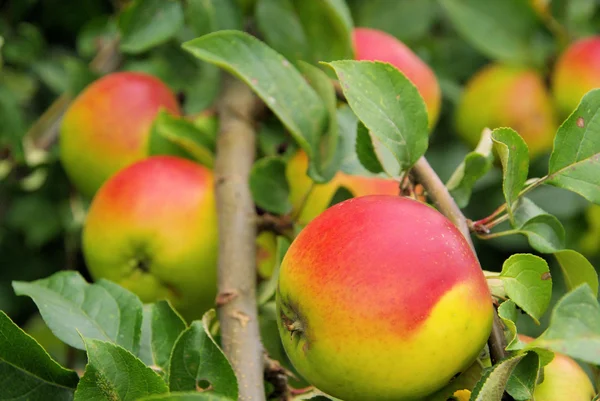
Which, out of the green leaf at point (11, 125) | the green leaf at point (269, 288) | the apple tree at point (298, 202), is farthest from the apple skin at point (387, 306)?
the green leaf at point (11, 125)

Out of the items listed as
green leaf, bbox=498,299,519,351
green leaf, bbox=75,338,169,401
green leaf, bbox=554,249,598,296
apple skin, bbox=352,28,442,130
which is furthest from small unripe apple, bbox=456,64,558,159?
green leaf, bbox=75,338,169,401

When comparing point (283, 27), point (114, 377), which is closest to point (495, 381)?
point (114, 377)

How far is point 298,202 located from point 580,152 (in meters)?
0.36

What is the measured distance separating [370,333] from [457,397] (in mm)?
Result: 121

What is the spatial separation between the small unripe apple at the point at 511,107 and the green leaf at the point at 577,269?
58cm

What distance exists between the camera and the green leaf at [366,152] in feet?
2.42

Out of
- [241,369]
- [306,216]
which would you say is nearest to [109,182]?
[306,216]

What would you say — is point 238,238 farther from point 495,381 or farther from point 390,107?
point 495,381

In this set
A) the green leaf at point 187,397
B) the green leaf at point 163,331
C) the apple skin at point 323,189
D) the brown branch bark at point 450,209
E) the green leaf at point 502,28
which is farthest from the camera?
the green leaf at point 502,28

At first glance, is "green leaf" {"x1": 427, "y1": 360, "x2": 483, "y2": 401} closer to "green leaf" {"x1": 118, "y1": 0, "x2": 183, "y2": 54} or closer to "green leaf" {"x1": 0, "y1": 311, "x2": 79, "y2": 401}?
"green leaf" {"x1": 0, "y1": 311, "x2": 79, "y2": 401}

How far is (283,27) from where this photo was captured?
105cm

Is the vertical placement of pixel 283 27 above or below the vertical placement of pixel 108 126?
above

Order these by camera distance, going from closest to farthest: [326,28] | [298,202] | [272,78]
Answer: [272,78]
[298,202]
[326,28]

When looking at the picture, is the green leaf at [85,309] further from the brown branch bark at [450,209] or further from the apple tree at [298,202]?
the brown branch bark at [450,209]
